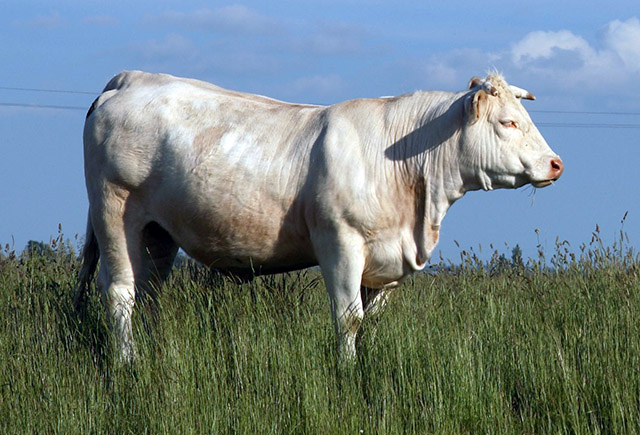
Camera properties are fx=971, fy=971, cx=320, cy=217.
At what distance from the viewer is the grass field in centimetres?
558

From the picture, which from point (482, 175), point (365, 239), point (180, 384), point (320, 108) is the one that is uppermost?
point (320, 108)

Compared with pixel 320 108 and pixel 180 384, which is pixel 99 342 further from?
pixel 320 108

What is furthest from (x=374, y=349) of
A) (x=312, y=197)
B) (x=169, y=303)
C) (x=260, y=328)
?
(x=169, y=303)

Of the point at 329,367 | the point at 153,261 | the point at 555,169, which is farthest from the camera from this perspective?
the point at 153,261

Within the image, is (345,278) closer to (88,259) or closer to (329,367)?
(329,367)

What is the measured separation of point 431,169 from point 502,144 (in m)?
0.54

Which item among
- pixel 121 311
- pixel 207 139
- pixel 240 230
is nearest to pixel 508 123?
pixel 240 230

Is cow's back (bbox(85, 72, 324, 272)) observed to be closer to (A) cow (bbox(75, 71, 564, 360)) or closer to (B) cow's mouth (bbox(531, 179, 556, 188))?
(A) cow (bbox(75, 71, 564, 360))

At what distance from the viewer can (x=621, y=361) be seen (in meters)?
6.04

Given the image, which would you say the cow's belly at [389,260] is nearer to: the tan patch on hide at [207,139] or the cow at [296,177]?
the cow at [296,177]

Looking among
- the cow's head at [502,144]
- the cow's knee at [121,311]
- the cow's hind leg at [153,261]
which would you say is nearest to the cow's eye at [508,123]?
the cow's head at [502,144]

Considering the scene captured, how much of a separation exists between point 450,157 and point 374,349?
1.57 metres

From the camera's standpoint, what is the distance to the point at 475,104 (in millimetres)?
6848

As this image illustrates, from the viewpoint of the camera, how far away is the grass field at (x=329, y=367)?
5582 millimetres
